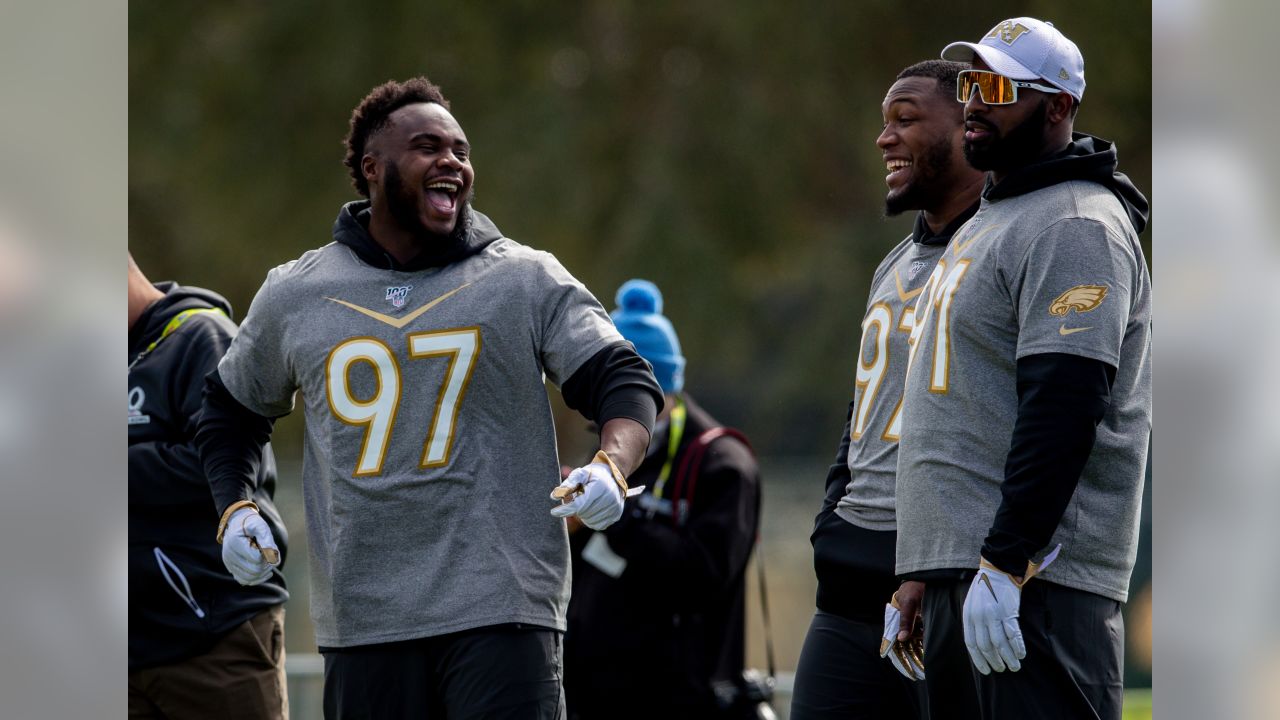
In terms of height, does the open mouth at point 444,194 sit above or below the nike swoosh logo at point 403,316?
above

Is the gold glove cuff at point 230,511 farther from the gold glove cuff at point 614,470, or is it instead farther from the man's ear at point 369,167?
the gold glove cuff at point 614,470

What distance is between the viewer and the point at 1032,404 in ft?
10.9

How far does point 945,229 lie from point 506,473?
1418 mm

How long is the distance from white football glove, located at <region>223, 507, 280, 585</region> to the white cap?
2.07 m

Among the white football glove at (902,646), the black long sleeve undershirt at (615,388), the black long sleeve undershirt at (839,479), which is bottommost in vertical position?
the white football glove at (902,646)

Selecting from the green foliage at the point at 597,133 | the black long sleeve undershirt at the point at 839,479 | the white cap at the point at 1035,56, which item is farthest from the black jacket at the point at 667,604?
the green foliage at the point at 597,133

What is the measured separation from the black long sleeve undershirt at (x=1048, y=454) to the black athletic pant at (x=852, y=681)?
46.0 inches

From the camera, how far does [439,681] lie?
3.89 meters

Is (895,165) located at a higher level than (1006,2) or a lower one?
lower

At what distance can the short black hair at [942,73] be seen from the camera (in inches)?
178

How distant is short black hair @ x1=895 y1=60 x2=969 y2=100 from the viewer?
452cm

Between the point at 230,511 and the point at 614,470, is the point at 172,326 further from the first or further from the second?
the point at 614,470
